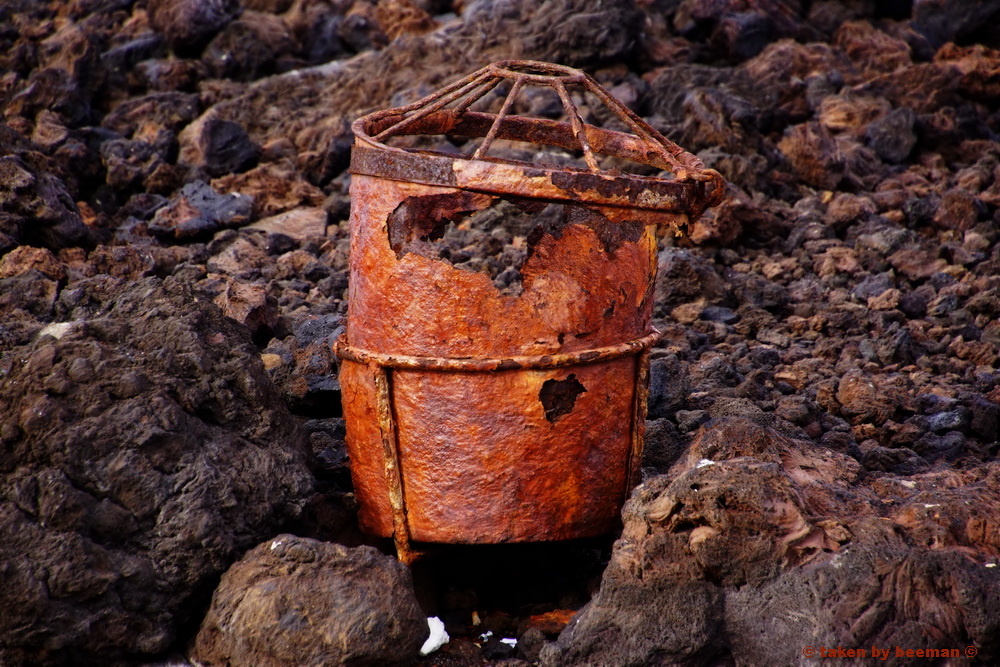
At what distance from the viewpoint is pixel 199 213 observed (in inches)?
278

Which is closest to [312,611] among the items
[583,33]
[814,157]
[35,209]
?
[35,209]

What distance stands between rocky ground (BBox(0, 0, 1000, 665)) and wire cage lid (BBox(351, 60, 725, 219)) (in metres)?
0.84

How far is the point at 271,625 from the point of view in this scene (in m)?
2.88

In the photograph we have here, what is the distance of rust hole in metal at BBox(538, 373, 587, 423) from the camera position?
10.9 ft

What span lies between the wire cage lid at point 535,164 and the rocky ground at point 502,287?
2.77ft

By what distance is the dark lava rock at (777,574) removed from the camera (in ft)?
8.57

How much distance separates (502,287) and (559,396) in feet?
1.46

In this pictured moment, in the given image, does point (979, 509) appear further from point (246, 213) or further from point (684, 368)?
point (246, 213)

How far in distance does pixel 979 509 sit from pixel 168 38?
8.51 meters

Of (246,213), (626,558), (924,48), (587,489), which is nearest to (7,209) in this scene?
(246,213)

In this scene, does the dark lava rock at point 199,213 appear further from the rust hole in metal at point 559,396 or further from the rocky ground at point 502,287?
the rust hole in metal at point 559,396

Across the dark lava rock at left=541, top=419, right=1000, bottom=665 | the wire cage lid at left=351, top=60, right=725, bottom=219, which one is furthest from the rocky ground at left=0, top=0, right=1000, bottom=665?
the wire cage lid at left=351, top=60, right=725, bottom=219

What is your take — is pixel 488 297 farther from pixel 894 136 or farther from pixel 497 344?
pixel 894 136

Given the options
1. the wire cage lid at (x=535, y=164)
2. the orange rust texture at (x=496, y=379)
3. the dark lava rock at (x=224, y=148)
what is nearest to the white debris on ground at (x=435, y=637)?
the orange rust texture at (x=496, y=379)
